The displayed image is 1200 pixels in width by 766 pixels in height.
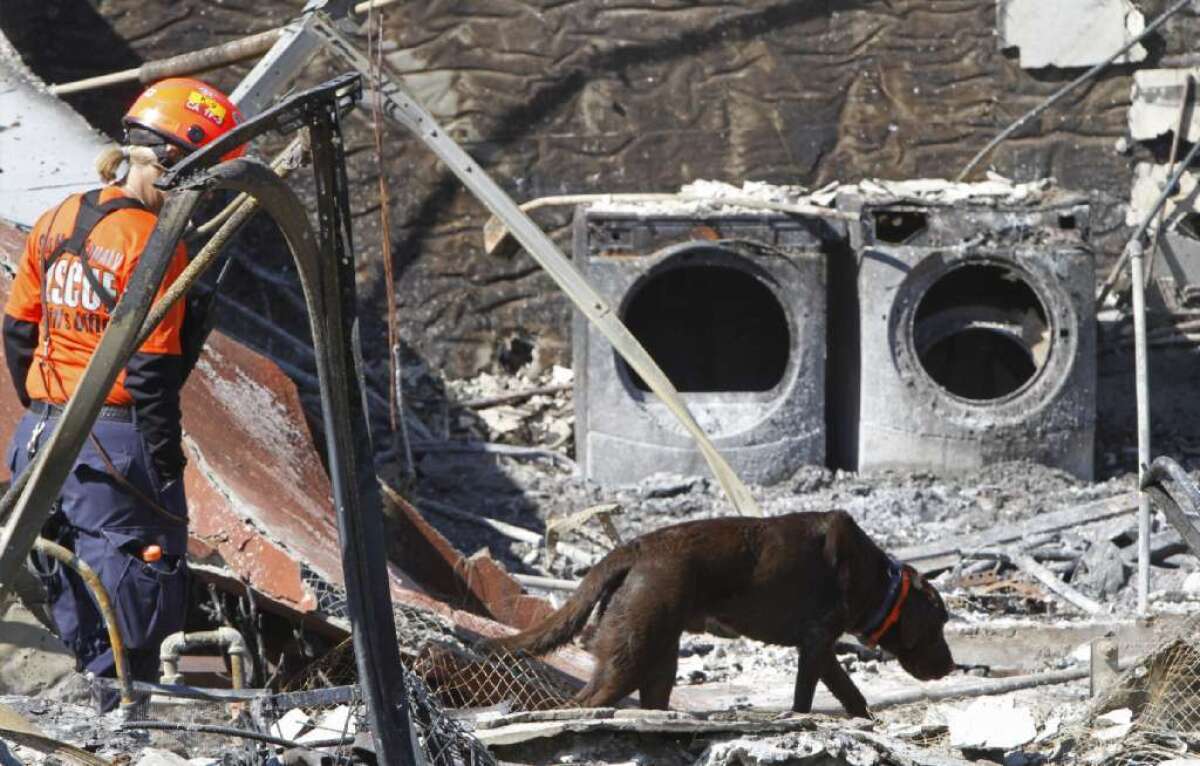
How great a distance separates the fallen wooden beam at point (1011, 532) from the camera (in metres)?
9.07

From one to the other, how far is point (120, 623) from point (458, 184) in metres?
7.12

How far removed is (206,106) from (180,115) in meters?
0.09

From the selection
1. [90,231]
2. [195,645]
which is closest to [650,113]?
[90,231]

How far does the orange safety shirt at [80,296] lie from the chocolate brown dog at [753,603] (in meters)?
1.69

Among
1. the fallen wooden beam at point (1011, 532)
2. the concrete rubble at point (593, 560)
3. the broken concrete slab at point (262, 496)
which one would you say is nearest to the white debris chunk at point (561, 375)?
the concrete rubble at point (593, 560)

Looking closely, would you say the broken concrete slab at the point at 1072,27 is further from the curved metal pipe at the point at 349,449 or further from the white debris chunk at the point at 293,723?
the curved metal pipe at the point at 349,449

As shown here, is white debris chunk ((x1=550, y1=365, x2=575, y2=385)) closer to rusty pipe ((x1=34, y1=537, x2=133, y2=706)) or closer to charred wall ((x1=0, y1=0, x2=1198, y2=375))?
charred wall ((x1=0, y1=0, x2=1198, y2=375))

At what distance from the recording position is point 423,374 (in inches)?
467

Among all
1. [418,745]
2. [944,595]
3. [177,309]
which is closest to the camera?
[418,745]

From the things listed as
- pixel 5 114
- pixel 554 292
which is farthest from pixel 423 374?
pixel 5 114

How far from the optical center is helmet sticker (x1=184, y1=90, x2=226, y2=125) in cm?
507

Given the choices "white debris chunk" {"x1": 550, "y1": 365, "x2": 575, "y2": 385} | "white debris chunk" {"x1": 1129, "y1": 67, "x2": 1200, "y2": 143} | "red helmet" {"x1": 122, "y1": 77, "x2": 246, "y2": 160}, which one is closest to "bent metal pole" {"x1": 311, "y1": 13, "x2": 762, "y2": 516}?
"white debris chunk" {"x1": 550, "y1": 365, "x2": 575, "y2": 385}

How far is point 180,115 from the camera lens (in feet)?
16.5

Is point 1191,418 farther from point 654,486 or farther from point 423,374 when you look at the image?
point 423,374
